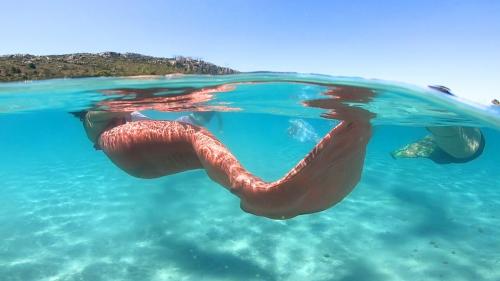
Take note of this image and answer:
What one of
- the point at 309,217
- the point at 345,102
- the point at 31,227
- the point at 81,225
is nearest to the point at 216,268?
the point at 309,217

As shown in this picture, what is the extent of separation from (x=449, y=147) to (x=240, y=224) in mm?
7893

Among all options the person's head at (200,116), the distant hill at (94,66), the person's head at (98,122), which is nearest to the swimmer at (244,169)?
the person's head at (98,122)

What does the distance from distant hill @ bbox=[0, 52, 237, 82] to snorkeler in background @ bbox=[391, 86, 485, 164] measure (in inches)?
294

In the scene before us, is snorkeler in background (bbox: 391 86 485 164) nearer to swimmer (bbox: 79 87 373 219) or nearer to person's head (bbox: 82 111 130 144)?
swimmer (bbox: 79 87 373 219)

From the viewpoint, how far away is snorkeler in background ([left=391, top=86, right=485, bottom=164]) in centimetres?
1219

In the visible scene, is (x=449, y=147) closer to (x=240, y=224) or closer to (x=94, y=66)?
(x=240, y=224)

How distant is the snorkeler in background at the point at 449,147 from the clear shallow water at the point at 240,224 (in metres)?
1.56

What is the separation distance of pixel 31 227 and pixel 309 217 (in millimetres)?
9813

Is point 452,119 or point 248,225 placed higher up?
point 452,119

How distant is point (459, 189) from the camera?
1964cm

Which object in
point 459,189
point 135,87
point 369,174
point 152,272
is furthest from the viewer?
point 369,174

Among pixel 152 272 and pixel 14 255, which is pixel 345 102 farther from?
pixel 14 255

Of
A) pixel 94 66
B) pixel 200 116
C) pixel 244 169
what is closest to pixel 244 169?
pixel 244 169

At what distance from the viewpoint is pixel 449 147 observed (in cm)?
1282
